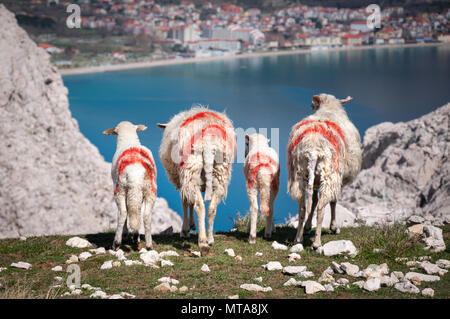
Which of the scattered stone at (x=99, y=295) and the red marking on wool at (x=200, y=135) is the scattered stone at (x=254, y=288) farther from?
the red marking on wool at (x=200, y=135)

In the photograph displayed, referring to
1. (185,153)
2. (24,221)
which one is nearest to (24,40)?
(24,221)

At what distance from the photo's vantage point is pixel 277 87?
34469 mm

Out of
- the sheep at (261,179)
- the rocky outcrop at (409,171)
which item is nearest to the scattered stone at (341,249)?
the sheep at (261,179)

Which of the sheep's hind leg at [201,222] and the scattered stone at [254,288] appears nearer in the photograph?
the scattered stone at [254,288]

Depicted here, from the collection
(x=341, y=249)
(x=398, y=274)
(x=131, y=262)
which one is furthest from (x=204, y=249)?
(x=398, y=274)

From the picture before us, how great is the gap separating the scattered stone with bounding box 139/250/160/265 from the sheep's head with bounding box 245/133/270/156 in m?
2.52

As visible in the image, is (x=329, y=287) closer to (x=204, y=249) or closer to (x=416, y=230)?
(x=204, y=249)

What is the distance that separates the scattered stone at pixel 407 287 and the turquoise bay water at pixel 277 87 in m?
13.9

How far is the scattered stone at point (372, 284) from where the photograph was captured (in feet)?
17.8

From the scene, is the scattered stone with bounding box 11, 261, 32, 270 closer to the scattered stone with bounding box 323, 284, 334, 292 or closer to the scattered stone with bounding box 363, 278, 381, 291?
the scattered stone with bounding box 323, 284, 334, 292

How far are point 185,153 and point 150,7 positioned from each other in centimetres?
3403

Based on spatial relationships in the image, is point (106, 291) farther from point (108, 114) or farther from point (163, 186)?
point (108, 114)

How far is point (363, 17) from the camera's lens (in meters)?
30.4

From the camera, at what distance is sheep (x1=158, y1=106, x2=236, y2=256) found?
7.48 meters
